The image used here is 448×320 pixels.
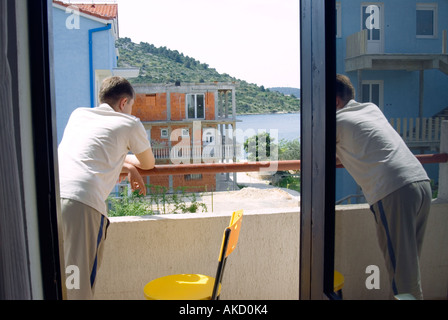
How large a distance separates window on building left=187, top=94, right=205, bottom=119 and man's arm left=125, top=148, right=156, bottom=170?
548 inches

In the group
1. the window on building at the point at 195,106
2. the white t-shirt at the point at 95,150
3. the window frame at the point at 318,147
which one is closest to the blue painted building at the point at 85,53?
the window on building at the point at 195,106

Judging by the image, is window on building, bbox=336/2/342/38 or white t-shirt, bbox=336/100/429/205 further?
window on building, bbox=336/2/342/38

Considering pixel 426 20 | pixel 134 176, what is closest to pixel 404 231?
pixel 426 20

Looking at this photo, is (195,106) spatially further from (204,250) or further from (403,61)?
(403,61)

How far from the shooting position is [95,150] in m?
1.93

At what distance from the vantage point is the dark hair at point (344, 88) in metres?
1.37

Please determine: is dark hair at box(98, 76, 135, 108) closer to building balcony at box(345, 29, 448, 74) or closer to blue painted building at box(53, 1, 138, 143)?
building balcony at box(345, 29, 448, 74)

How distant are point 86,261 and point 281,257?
3.83 ft

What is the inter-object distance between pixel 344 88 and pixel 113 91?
124cm

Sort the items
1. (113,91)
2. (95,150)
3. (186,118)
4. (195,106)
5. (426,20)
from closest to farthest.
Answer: (426,20), (95,150), (113,91), (186,118), (195,106)

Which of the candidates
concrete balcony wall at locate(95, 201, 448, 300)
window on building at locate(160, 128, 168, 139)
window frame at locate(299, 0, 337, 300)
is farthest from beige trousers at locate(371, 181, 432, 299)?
window on building at locate(160, 128, 168, 139)

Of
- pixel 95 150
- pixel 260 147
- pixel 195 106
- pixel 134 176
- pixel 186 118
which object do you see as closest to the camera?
pixel 95 150

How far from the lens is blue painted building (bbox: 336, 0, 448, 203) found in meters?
1.06

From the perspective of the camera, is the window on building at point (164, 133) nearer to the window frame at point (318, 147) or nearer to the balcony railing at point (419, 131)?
the window frame at point (318, 147)
